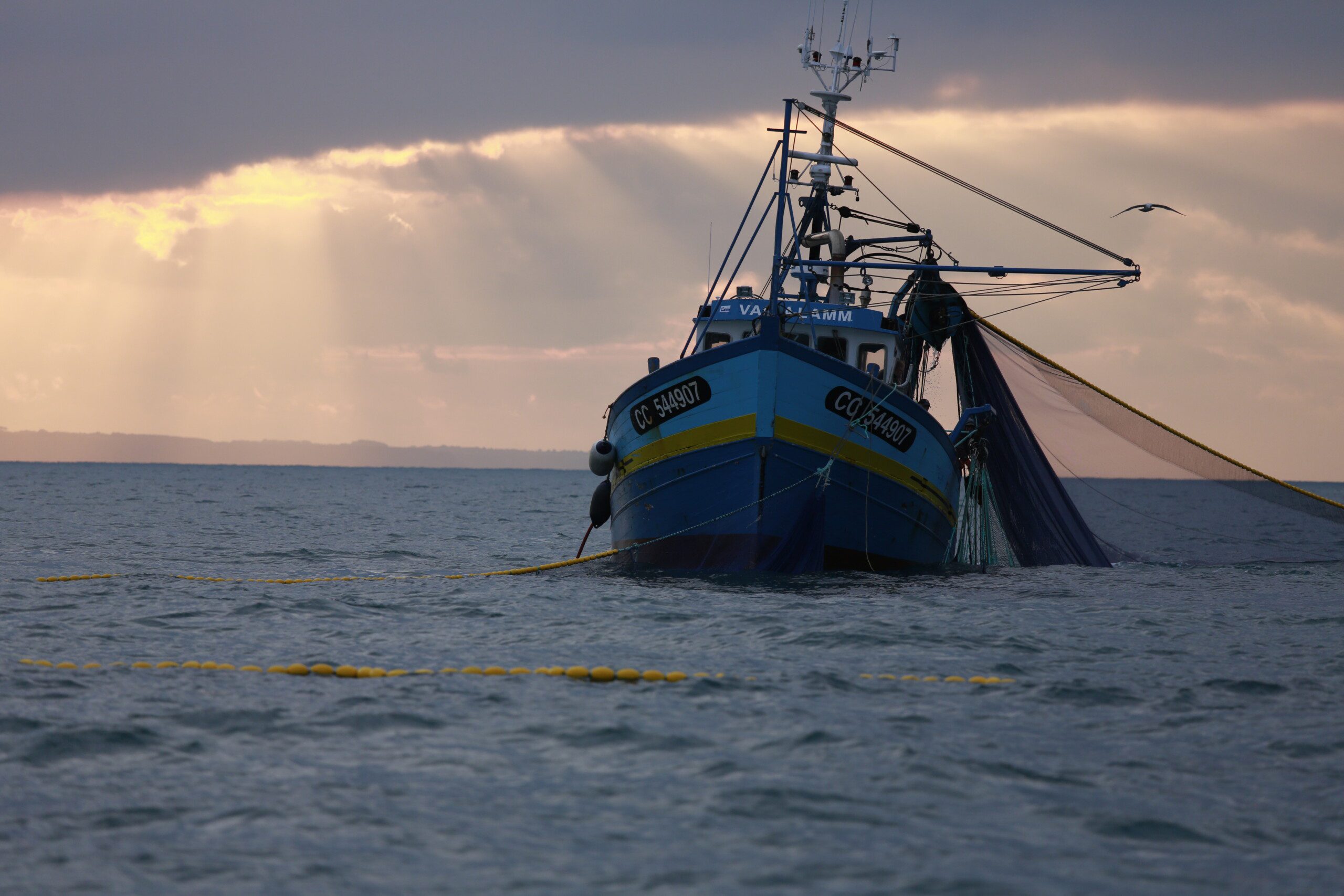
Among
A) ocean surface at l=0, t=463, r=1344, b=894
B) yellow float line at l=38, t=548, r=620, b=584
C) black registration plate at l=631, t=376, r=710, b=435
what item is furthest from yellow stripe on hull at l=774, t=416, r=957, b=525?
yellow float line at l=38, t=548, r=620, b=584

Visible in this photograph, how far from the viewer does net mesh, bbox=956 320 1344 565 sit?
2166 centimetres

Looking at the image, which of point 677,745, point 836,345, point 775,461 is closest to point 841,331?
point 836,345

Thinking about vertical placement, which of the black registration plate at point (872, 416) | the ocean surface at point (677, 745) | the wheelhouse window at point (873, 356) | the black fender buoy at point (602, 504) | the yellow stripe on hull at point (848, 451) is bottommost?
the ocean surface at point (677, 745)

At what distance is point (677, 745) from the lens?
8633 mm

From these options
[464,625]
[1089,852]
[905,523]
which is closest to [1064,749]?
[1089,852]

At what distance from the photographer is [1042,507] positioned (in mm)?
22156

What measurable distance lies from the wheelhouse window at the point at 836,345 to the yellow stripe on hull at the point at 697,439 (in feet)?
11.6

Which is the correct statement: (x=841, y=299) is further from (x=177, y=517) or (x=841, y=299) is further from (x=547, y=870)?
(x=177, y=517)

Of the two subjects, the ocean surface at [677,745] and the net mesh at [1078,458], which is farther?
the net mesh at [1078,458]

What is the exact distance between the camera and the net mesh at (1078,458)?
21.7 metres

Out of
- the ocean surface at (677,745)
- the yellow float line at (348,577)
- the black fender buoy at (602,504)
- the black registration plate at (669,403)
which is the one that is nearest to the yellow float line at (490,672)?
the ocean surface at (677,745)

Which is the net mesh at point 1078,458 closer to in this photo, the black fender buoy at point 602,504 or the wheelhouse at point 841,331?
the wheelhouse at point 841,331

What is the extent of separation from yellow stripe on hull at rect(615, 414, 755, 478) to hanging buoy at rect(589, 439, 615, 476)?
2.99 feet

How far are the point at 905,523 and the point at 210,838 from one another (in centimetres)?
1343
